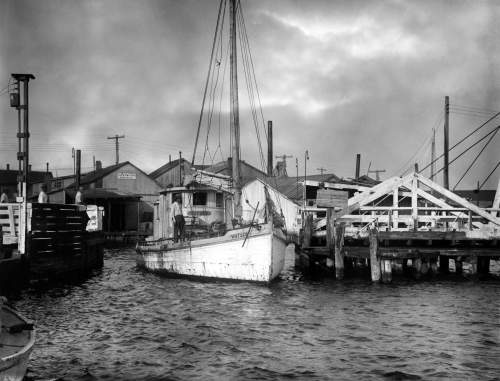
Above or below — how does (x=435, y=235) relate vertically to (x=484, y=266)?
above

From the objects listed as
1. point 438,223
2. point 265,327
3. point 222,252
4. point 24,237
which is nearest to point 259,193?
point 438,223

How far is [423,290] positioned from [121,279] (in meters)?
12.1

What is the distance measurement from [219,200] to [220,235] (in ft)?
13.9

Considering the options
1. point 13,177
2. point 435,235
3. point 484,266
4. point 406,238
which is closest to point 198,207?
point 406,238

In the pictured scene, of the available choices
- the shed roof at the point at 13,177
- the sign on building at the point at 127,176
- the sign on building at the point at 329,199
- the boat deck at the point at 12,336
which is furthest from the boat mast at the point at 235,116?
the shed roof at the point at 13,177

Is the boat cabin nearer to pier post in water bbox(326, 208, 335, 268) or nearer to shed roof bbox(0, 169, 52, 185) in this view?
pier post in water bbox(326, 208, 335, 268)

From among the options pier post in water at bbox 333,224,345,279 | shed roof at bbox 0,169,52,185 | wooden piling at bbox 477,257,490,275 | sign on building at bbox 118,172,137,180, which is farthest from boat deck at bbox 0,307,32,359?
shed roof at bbox 0,169,52,185

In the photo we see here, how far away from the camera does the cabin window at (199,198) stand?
23141mm

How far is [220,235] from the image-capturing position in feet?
63.9

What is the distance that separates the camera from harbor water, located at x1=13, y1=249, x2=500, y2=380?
9.76 metres

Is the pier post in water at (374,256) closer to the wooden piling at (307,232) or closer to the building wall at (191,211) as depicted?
the wooden piling at (307,232)

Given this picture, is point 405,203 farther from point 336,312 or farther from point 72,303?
point 72,303

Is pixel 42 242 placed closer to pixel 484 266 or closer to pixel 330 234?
pixel 330 234

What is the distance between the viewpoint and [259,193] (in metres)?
46.6
